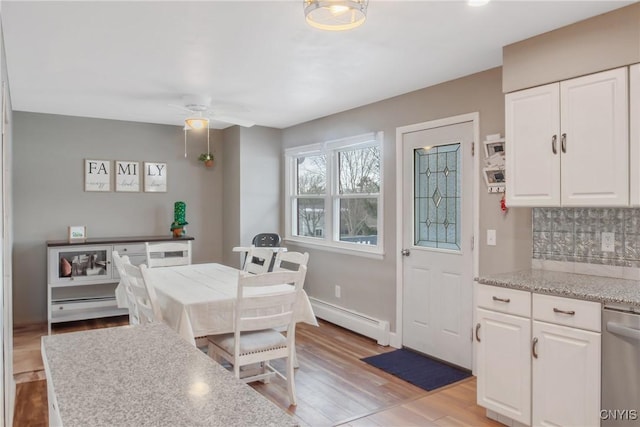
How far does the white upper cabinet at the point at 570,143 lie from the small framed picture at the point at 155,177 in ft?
13.9

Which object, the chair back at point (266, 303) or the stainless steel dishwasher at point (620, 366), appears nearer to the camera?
the stainless steel dishwasher at point (620, 366)

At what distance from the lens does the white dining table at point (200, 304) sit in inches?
107

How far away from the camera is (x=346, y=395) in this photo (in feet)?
10.1

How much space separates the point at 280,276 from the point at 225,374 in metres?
1.55

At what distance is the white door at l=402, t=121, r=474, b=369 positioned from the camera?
11.5ft

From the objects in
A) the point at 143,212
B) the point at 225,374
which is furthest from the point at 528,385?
the point at 143,212

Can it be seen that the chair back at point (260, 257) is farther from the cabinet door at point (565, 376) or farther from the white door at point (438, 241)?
the cabinet door at point (565, 376)

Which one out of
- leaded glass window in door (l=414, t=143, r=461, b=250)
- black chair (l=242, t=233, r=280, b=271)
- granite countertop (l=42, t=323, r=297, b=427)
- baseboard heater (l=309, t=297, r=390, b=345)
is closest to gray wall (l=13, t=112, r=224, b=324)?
black chair (l=242, t=233, r=280, b=271)

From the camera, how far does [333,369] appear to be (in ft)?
11.7

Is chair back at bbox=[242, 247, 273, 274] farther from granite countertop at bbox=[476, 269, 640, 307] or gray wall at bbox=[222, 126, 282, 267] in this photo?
granite countertop at bbox=[476, 269, 640, 307]

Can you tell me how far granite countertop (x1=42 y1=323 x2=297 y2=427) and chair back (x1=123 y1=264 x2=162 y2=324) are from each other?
49.8 inches

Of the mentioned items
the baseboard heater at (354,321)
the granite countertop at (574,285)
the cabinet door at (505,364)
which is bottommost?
the baseboard heater at (354,321)

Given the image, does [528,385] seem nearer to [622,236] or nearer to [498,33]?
[622,236]

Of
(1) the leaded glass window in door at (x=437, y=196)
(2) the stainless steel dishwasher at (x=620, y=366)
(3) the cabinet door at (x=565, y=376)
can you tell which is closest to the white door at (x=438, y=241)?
(1) the leaded glass window in door at (x=437, y=196)
